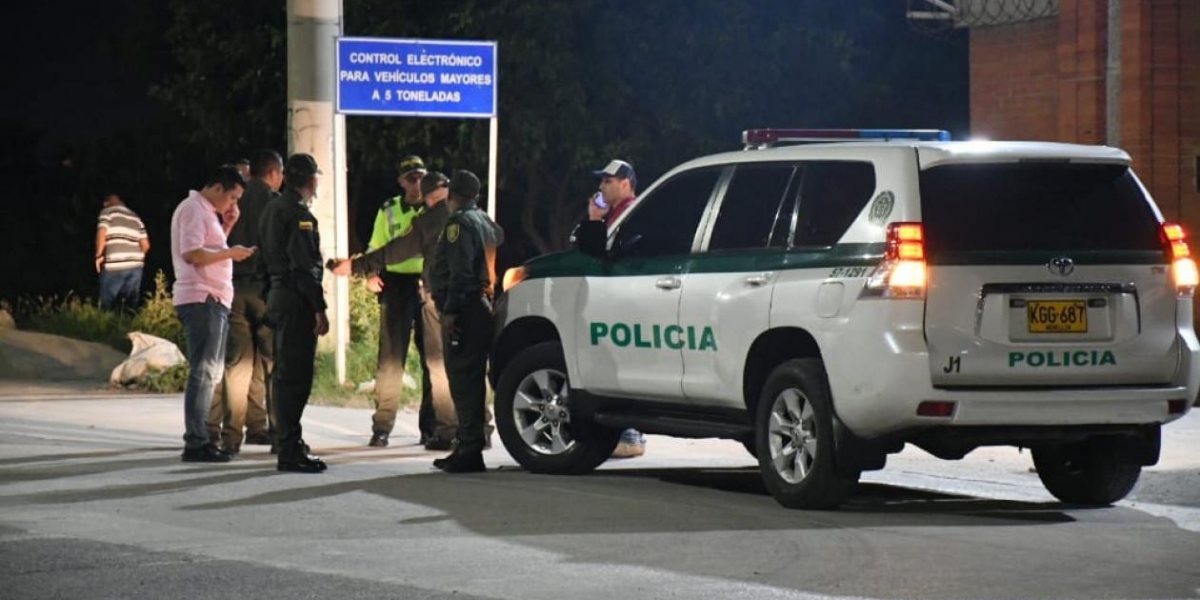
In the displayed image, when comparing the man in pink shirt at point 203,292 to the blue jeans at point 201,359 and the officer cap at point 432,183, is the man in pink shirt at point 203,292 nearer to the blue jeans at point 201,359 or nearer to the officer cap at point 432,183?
the blue jeans at point 201,359

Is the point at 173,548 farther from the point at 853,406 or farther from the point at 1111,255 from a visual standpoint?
the point at 1111,255

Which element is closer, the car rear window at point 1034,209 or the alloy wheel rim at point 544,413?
the car rear window at point 1034,209

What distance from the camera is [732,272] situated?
41.0 feet

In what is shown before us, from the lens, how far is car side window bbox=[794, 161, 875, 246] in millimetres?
11852

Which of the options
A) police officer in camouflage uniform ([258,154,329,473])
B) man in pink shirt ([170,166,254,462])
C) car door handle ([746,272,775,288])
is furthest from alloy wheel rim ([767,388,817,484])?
man in pink shirt ([170,166,254,462])

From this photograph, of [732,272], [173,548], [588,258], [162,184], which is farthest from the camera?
[162,184]

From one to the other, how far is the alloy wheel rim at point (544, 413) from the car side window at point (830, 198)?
226cm

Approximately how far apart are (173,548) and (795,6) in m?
34.9

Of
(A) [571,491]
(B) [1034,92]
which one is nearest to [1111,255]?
(A) [571,491]

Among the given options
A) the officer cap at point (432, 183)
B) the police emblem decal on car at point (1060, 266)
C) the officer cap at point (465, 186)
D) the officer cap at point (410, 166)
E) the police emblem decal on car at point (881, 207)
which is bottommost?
the police emblem decal on car at point (1060, 266)

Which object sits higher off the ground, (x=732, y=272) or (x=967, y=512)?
(x=732, y=272)

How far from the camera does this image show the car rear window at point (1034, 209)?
456 inches

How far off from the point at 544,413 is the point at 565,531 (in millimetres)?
3046

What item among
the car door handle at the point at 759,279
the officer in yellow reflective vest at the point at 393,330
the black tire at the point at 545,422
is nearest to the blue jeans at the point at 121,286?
the officer in yellow reflective vest at the point at 393,330
